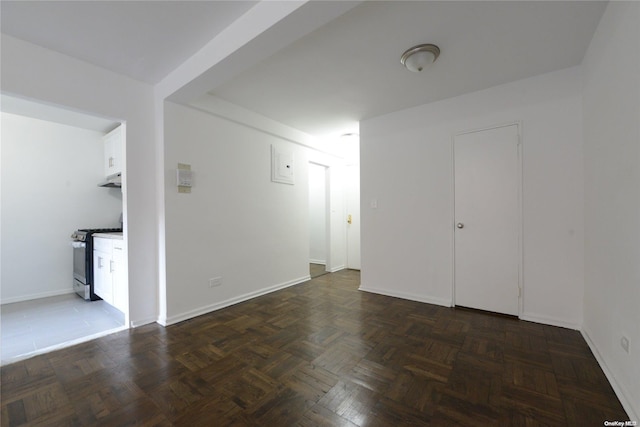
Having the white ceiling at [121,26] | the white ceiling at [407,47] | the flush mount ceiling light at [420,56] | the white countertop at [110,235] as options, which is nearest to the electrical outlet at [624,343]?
the white ceiling at [407,47]

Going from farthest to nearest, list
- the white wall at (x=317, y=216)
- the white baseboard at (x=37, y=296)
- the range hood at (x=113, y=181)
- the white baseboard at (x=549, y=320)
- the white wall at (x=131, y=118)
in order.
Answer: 1. the white wall at (x=317, y=216)
2. the range hood at (x=113, y=181)
3. the white baseboard at (x=37, y=296)
4. the white baseboard at (x=549, y=320)
5. the white wall at (x=131, y=118)

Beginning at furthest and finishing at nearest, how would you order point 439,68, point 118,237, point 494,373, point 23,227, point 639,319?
1. point 23,227
2. point 118,237
3. point 439,68
4. point 494,373
5. point 639,319

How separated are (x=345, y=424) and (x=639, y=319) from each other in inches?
62.8

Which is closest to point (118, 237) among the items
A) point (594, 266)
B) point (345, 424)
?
point (345, 424)

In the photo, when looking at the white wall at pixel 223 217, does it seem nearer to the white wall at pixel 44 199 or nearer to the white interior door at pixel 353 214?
the white interior door at pixel 353 214

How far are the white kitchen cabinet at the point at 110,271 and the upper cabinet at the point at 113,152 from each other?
40.5 inches

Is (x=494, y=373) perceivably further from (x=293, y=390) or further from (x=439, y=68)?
(x=439, y=68)

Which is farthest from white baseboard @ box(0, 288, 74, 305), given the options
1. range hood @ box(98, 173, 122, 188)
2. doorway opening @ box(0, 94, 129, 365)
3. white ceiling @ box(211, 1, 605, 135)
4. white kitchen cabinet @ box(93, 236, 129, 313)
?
white ceiling @ box(211, 1, 605, 135)

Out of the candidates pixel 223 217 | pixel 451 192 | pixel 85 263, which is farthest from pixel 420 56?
pixel 85 263

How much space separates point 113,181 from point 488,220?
4.97 metres

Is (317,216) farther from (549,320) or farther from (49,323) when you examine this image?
(49,323)

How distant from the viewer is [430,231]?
323 cm

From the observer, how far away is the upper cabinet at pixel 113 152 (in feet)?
11.5

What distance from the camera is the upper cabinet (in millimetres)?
3508
